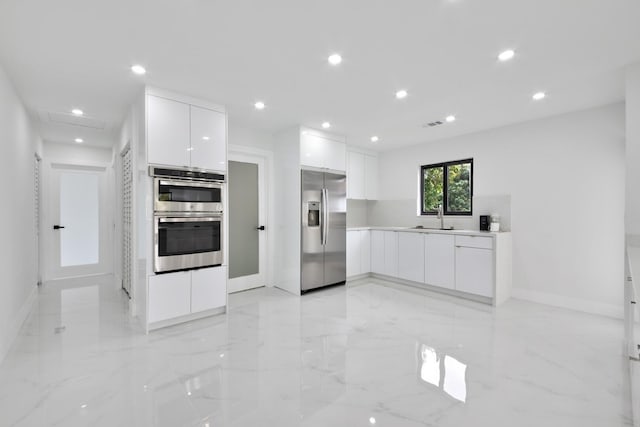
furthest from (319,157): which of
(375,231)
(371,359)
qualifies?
(371,359)

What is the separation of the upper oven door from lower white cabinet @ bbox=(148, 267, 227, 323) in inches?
27.9

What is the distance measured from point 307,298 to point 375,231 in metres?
1.94

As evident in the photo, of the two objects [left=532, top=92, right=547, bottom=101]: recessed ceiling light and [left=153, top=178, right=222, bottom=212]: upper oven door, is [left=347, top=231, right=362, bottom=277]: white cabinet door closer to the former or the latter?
[left=153, top=178, right=222, bottom=212]: upper oven door

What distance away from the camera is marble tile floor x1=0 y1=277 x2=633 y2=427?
A: 1.83 m

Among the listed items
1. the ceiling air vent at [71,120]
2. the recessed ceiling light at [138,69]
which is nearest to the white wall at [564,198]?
the recessed ceiling light at [138,69]

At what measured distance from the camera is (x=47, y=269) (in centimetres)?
535

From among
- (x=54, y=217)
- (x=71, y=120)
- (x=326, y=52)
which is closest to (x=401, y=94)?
(x=326, y=52)

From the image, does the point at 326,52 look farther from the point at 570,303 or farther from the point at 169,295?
the point at 570,303

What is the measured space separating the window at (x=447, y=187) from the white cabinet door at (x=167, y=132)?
4.10 meters

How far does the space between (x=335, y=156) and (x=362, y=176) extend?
3.61 feet

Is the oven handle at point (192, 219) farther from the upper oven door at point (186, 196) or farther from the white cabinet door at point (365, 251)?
the white cabinet door at point (365, 251)

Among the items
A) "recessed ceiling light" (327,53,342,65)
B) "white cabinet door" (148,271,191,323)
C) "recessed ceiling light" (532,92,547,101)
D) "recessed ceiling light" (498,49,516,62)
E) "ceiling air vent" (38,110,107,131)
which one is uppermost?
"ceiling air vent" (38,110,107,131)

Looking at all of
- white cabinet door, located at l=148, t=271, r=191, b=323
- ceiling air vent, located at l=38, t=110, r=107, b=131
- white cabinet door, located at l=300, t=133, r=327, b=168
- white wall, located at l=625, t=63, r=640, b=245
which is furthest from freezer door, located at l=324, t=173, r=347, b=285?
ceiling air vent, located at l=38, t=110, r=107, b=131

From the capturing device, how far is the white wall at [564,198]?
3518 millimetres
